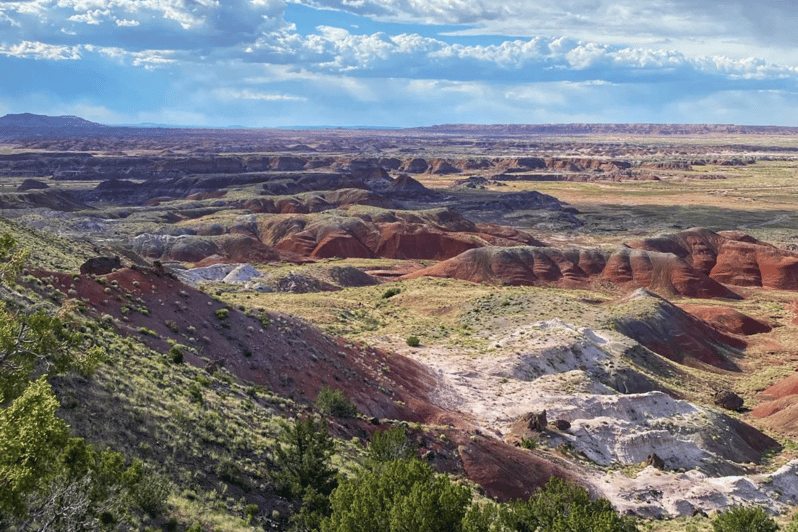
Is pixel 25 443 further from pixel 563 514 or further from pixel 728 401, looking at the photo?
pixel 728 401

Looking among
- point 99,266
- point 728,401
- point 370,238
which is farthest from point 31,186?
point 728,401

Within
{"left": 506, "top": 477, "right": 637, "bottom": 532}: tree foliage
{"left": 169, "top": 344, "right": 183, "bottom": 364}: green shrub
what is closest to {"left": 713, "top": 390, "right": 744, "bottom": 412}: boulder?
{"left": 506, "top": 477, "right": 637, "bottom": 532}: tree foliage

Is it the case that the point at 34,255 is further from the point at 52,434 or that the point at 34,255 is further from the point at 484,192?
the point at 484,192

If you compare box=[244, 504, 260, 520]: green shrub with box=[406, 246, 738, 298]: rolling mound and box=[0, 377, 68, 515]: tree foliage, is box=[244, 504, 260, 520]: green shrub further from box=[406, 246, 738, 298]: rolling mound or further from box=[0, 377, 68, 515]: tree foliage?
box=[406, 246, 738, 298]: rolling mound

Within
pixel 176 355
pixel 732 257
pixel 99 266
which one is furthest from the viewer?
pixel 732 257

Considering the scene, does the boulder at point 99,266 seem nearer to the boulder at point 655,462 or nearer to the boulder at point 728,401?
the boulder at point 655,462
